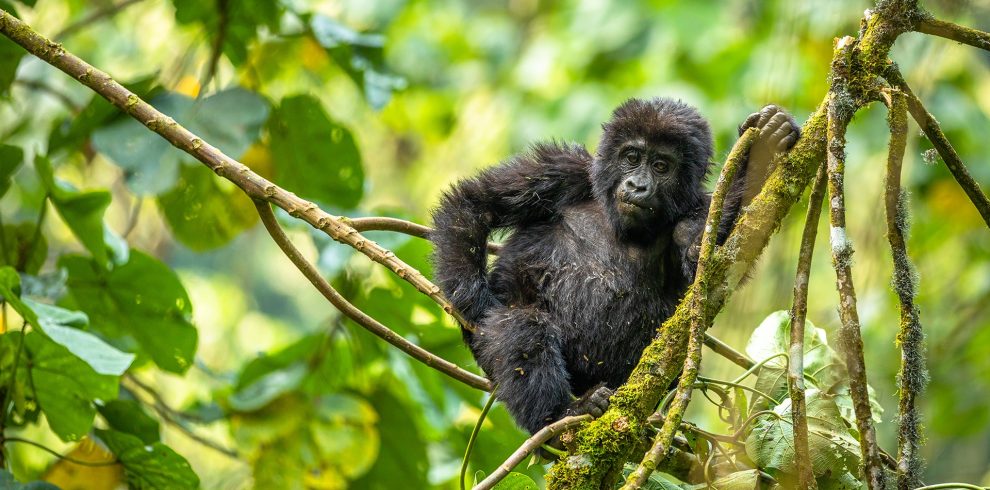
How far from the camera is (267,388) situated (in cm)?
451

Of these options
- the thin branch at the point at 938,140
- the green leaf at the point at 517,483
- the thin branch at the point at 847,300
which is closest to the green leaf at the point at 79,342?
the green leaf at the point at 517,483

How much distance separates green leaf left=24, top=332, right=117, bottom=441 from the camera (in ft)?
10.5

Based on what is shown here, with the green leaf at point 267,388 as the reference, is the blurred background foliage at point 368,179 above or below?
above

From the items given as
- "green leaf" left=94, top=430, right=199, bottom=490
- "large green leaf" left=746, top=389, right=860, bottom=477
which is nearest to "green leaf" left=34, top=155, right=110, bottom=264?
"green leaf" left=94, top=430, right=199, bottom=490

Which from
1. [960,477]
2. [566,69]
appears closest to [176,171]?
[566,69]

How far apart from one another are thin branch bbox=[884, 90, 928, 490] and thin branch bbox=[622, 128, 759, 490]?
40 cm

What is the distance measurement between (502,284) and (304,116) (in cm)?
156

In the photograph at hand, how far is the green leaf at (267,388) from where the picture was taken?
Result: 446cm

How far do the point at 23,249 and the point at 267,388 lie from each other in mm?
1247

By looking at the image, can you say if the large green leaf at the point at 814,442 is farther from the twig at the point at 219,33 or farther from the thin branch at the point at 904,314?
the twig at the point at 219,33

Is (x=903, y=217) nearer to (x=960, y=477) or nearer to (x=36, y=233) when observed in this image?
(x=36, y=233)

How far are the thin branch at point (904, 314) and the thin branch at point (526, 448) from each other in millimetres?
846

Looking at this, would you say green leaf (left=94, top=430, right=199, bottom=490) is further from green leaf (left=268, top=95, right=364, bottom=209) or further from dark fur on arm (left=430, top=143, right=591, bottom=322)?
green leaf (left=268, top=95, right=364, bottom=209)

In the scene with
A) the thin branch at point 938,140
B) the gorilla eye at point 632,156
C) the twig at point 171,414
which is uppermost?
the gorilla eye at point 632,156
